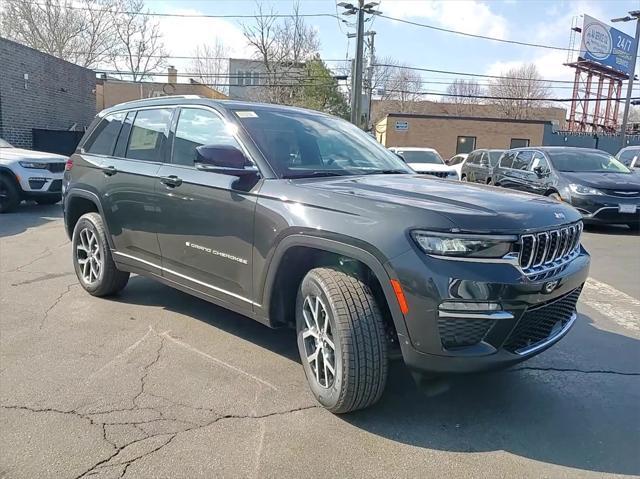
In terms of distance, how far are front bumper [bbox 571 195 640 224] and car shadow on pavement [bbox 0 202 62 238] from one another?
10.00 m

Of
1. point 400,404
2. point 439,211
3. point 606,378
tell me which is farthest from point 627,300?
point 439,211

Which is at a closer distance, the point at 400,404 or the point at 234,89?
the point at 400,404

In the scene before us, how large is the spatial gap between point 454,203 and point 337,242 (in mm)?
661

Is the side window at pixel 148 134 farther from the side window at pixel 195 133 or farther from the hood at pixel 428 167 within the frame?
the hood at pixel 428 167

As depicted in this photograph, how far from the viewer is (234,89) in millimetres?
60969

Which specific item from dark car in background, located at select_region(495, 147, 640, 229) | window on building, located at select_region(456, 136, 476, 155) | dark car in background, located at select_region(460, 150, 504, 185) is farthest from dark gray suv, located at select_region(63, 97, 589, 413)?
window on building, located at select_region(456, 136, 476, 155)

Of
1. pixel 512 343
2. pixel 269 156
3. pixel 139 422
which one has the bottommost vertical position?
pixel 139 422

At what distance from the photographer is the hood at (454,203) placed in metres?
2.53

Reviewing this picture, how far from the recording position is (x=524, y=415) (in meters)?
3.01

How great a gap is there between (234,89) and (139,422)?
61.8m

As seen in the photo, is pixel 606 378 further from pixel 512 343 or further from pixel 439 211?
pixel 439 211

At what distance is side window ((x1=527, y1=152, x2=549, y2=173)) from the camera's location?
10547 millimetres

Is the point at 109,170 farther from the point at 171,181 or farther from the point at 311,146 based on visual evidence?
the point at 311,146

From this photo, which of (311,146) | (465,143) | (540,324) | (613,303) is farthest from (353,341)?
(465,143)
